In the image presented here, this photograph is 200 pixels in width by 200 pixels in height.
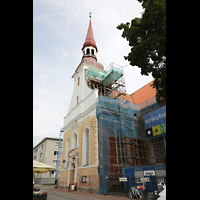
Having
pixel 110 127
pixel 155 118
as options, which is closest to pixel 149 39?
pixel 110 127

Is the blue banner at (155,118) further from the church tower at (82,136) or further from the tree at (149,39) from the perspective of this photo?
the tree at (149,39)

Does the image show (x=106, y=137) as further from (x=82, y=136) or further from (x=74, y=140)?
(x=74, y=140)

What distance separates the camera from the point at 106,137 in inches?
659

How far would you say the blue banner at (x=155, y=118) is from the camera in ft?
57.2

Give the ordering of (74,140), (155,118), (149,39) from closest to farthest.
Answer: (149,39), (155,118), (74,140)

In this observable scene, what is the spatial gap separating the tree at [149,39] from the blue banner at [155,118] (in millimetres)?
9012

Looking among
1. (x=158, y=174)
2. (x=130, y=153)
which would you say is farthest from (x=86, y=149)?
(x=158, y=174)

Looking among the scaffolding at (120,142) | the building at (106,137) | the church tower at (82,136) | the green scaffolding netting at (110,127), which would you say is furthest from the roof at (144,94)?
the church tower at (82,136)

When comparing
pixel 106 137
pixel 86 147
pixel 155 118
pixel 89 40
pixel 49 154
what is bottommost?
pixel 49 154

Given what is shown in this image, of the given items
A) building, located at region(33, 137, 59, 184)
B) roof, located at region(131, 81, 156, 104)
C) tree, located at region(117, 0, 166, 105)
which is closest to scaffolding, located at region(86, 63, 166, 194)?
roof, located at region(131, 81, 156, 104)

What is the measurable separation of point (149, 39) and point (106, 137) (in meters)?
11.3
